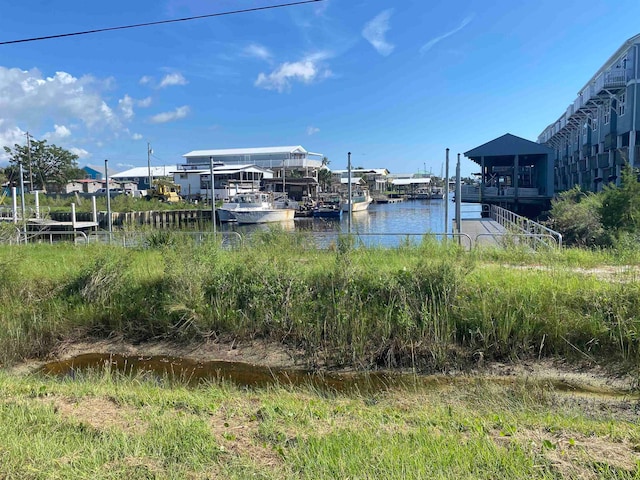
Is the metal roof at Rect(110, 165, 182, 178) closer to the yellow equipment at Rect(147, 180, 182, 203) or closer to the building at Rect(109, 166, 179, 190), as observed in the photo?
the building at Rect(109, 166, 179, 190)

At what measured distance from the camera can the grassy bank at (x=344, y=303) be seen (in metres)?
8.27

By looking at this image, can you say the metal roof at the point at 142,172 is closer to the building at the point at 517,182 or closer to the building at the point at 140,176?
the building at the point at 140,176

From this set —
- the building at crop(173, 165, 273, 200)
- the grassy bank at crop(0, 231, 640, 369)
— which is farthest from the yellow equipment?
the grassy bank at crop(0, 231, 640, 369)

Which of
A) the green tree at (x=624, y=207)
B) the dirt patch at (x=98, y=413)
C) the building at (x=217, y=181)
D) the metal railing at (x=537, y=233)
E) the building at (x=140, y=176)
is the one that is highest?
the building at (x=140, y=176)

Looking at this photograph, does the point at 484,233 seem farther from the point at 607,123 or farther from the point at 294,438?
the point at 607,123

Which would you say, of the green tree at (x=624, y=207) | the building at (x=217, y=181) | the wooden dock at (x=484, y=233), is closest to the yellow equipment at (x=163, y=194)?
the building at (x=217, y=181)

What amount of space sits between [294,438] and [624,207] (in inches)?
867

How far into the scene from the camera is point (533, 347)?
8.23m

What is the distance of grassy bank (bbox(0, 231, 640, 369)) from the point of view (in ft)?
27.1

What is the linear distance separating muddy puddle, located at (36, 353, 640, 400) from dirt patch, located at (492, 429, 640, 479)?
120 inches

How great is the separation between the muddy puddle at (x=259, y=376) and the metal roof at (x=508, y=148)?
1852 inches

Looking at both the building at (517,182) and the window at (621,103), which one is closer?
the window at (621,103)

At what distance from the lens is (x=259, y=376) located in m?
8.14

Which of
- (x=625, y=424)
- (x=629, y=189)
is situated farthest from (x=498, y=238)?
(x=625, y=424)
